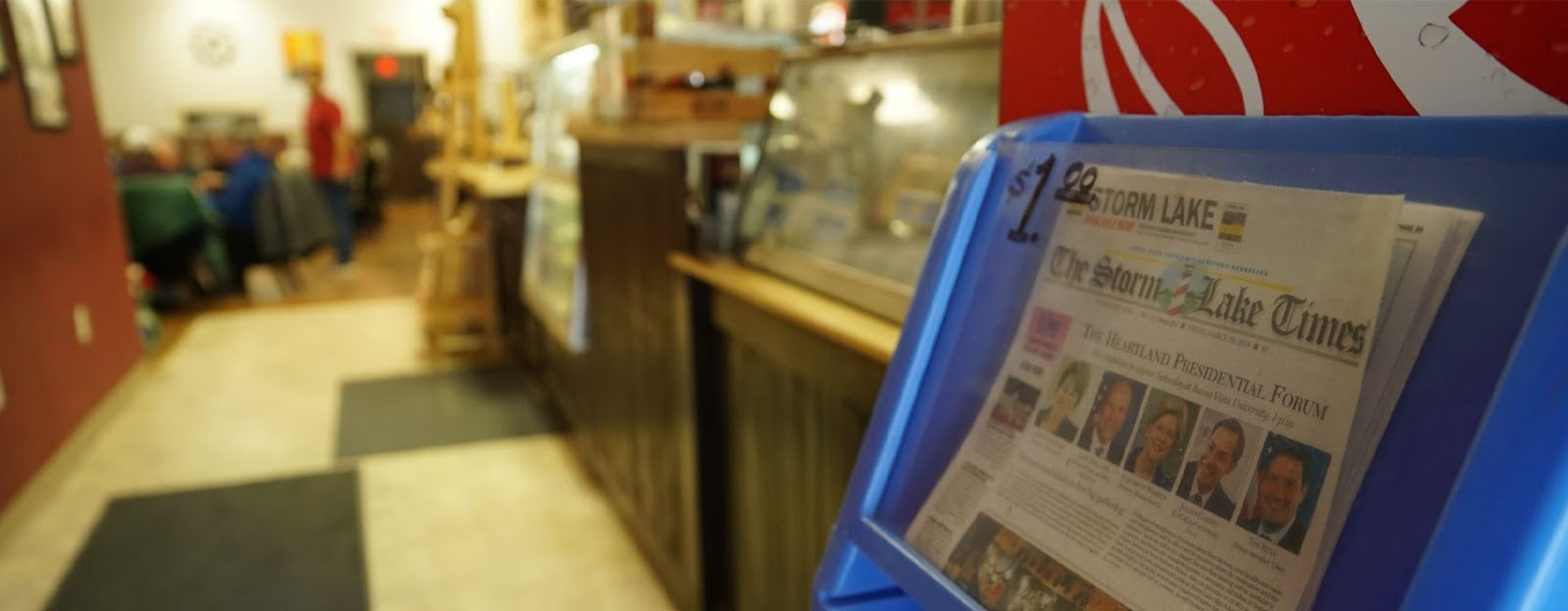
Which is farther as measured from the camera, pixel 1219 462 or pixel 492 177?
pixel 492 177

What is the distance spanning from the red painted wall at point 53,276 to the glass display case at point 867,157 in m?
2.60

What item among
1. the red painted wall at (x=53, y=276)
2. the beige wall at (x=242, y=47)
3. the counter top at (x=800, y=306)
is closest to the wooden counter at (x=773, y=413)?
the counter top at (x=800, y=306)

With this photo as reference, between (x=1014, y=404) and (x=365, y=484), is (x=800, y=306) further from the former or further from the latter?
(x=365, y=484)

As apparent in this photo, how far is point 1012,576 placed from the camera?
74 cm

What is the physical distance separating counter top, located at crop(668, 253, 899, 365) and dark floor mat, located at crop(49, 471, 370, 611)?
1.40 metres

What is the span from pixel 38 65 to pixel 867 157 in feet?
11.3

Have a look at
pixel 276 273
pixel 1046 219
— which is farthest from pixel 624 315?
pixel 276 273

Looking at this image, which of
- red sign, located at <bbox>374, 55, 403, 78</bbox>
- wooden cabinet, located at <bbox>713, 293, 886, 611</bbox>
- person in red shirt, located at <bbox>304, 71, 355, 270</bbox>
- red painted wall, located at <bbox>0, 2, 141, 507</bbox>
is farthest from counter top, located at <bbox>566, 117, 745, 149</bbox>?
red sign, located at <bbox>374, 55, 403, 78</bbox>

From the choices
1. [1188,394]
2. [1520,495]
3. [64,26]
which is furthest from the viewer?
[64,26]

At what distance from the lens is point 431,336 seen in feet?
15.6

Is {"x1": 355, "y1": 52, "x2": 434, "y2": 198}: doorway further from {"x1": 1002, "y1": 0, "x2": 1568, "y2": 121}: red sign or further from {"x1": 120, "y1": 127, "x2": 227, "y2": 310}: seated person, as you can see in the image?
{"x1": 1002, "y1": 0, "x2": 1568, "y2": 121}: red sign

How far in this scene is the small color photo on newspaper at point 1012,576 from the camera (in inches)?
27.4

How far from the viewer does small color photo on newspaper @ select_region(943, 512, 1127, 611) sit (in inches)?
27.4

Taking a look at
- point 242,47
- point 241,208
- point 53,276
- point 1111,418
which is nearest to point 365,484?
point 53,276
